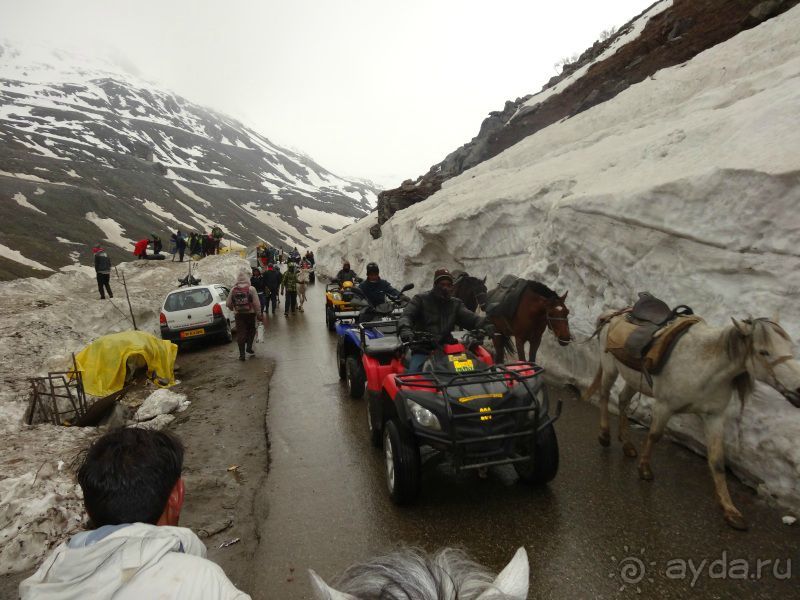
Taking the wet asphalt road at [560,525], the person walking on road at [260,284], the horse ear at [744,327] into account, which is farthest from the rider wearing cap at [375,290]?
the person walking on road at [260,284]

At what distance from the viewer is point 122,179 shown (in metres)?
69.2

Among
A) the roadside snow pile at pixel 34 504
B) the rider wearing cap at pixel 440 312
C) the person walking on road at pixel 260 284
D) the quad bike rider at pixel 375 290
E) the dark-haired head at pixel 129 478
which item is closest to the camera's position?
the dark-haired head at pixel 129 478

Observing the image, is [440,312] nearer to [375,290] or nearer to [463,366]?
[463,366]

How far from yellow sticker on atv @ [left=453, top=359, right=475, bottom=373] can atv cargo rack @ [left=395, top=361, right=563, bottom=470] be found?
141mm

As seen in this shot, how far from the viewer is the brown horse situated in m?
7.20

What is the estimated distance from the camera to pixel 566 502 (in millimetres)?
4211

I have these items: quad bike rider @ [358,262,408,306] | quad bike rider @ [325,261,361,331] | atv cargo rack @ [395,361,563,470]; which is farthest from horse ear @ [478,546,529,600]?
quad bike rider @ [325,261,361,331]

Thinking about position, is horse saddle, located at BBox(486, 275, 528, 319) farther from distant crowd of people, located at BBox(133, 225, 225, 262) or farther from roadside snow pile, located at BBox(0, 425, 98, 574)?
distant crowd of people, located at BBox(133, 225, 225, 262)

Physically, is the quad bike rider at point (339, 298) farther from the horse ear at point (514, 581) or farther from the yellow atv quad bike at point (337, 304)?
the horse ear at point (514, 581)

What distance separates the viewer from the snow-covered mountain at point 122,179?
4462 cm

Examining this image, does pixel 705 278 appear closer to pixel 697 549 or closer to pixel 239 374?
pixel 697 549

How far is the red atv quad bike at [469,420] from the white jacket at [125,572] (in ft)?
8.70

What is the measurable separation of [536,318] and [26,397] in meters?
8.22

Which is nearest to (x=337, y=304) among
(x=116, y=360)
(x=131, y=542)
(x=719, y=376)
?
(x=116, y=360)
